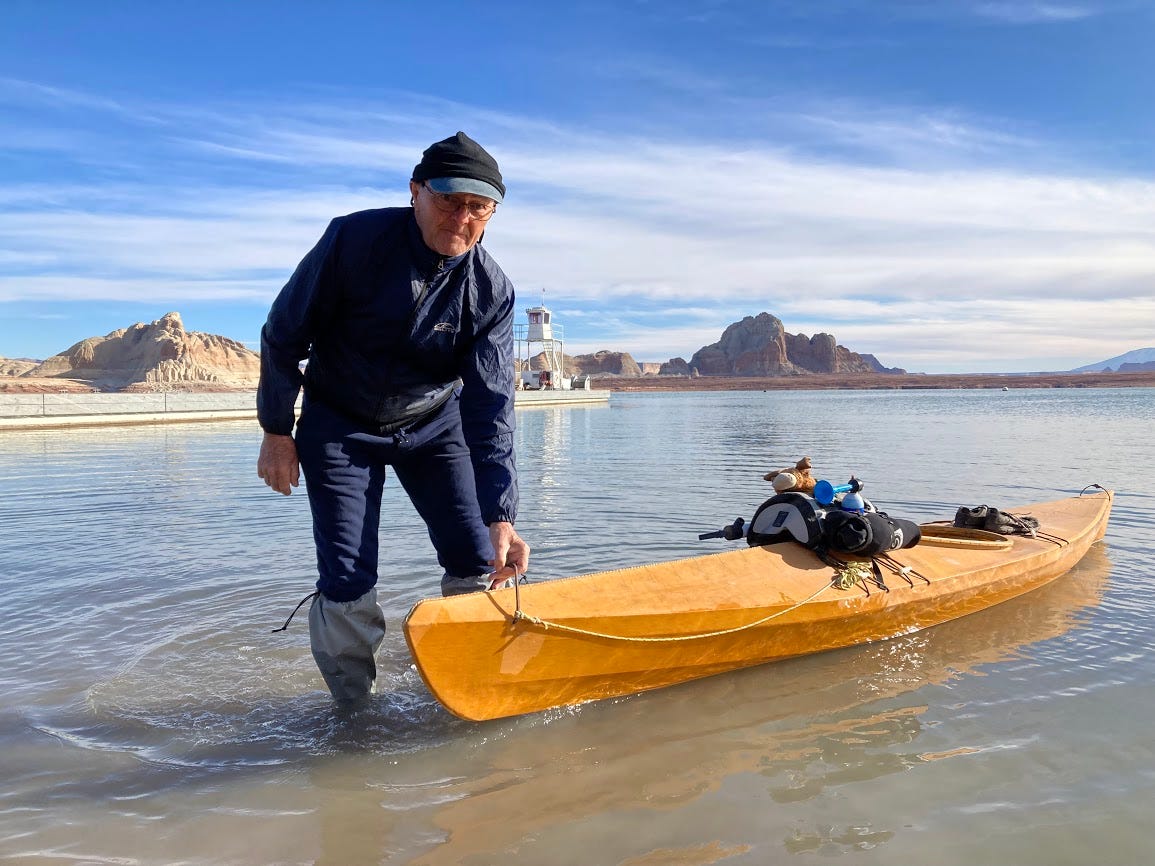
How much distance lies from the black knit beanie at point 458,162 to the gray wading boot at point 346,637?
185 centimetres

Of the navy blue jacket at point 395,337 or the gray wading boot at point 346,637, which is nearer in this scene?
the navy blue jacket at point 395,337

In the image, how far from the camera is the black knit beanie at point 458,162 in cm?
306

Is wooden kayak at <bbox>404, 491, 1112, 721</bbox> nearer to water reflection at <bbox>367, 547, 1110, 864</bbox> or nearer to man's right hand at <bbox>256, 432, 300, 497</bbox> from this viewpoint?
water reflection at <bbox>367, 547, 1110, 864</bbox>

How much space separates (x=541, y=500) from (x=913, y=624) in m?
6.97

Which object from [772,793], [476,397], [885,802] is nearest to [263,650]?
[476,397]

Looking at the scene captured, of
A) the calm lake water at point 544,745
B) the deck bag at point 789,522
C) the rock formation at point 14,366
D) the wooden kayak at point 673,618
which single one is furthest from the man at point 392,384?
the rock formation at point 14,366

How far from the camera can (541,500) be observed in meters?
12.0

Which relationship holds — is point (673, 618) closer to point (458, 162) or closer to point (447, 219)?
point (447, 219)

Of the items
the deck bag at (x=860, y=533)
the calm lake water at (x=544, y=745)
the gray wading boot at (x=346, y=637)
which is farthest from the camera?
the deck bag at (x=860, y=533)

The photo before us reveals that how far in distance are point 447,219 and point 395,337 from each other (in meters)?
A: 0.55

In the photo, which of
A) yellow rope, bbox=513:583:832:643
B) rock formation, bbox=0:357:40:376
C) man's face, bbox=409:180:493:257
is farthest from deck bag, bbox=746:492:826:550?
rock formation, bbox=0:357:40:376

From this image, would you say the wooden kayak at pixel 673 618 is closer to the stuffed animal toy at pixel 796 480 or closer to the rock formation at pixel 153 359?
the stuffed animal toy at pixel 796 480

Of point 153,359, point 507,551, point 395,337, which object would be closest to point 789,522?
point 507,551

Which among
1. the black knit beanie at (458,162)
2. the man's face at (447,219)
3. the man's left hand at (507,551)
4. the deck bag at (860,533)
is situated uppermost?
the black knit beanie at (458,162)
